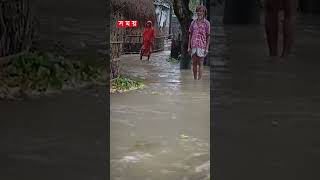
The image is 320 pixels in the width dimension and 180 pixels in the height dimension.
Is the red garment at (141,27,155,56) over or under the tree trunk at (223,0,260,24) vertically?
under

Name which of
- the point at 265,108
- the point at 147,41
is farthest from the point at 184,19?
the point at 265,108

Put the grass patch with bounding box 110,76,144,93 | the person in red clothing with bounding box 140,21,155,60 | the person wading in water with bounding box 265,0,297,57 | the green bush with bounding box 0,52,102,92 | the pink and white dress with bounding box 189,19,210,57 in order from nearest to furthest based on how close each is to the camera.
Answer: the person wading in water with bounding box 265,0,297,57 → the green bush with bounding box 0,52,102,92 → the grass patch with bounding box 110,76,144,93 → the pink and white dress with bounding box 189,19,210,57 → the person in red clothing with bounding box 140,21,155,60

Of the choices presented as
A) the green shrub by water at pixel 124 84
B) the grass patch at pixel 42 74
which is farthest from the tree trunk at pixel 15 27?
the green shrub by water at pixel 124 84

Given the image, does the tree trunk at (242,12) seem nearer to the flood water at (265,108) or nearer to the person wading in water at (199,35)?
the flood water at (265,108)

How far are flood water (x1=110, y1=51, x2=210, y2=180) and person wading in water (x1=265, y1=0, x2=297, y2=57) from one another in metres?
1.12

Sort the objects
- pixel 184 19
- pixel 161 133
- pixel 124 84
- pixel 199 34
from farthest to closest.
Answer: pixel 184 19 < pixel 124 84 < pixel 199 34 < pixel 161 133

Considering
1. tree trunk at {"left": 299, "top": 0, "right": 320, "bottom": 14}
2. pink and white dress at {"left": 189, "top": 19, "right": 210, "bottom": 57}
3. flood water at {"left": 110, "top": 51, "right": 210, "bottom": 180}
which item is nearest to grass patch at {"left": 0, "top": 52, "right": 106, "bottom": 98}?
flood water at {"left": 110, "top": 51, "right": 210, "bottom": 180}

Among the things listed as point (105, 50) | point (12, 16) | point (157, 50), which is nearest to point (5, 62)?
point (12, 16)

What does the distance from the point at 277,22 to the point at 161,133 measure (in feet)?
5.68

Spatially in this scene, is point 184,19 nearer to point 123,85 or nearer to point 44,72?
point 123,85

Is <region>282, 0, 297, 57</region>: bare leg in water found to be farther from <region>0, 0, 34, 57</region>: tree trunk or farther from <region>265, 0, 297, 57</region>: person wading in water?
<region>0, 0, 34, 57</region>: tree trunk

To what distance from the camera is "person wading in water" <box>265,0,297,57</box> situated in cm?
487

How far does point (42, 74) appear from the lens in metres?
Answer: 7.07

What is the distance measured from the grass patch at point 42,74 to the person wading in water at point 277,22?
240 centimetres
